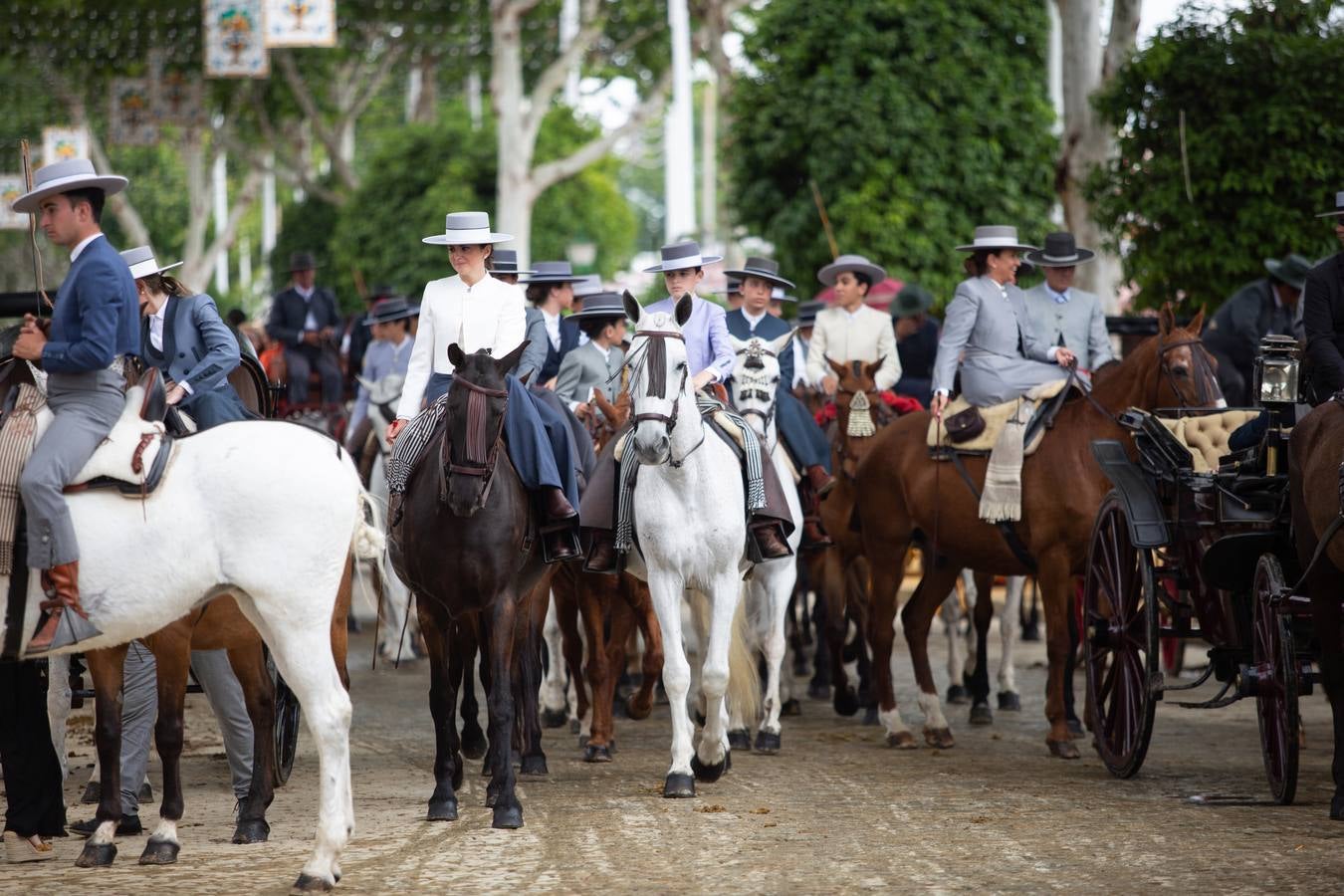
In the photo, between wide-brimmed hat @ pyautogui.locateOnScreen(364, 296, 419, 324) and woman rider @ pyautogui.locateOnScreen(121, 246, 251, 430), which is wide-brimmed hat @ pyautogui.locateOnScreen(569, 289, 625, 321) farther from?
wide-brimmed hat @ pyautogui.locateOnScreen(364, 296, 419, 324)

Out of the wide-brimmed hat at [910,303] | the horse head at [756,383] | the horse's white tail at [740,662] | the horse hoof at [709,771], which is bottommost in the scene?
the horse hoof at [709,771]

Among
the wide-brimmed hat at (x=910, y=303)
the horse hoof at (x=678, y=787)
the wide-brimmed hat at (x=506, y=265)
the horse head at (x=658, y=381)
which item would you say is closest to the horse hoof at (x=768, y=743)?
the horse hoof at (x=678, y=787)

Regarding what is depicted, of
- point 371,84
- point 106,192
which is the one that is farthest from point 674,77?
point 106,192

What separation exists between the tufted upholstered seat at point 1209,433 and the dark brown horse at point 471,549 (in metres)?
3.45

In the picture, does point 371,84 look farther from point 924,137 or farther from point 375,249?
point 924,137

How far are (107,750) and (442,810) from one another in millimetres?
1719

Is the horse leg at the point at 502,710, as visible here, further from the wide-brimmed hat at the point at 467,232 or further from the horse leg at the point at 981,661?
the horse leg at the point at 981,661

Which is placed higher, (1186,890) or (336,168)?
(336,168)

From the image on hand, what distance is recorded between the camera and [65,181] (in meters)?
7.58

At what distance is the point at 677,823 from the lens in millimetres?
8867

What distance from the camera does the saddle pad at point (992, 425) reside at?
11.5 metres

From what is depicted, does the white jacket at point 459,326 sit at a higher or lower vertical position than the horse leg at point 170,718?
higher

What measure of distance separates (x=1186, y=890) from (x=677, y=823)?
101 inches

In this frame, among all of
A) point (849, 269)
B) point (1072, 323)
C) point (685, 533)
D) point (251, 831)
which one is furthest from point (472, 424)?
point (849, 269)
